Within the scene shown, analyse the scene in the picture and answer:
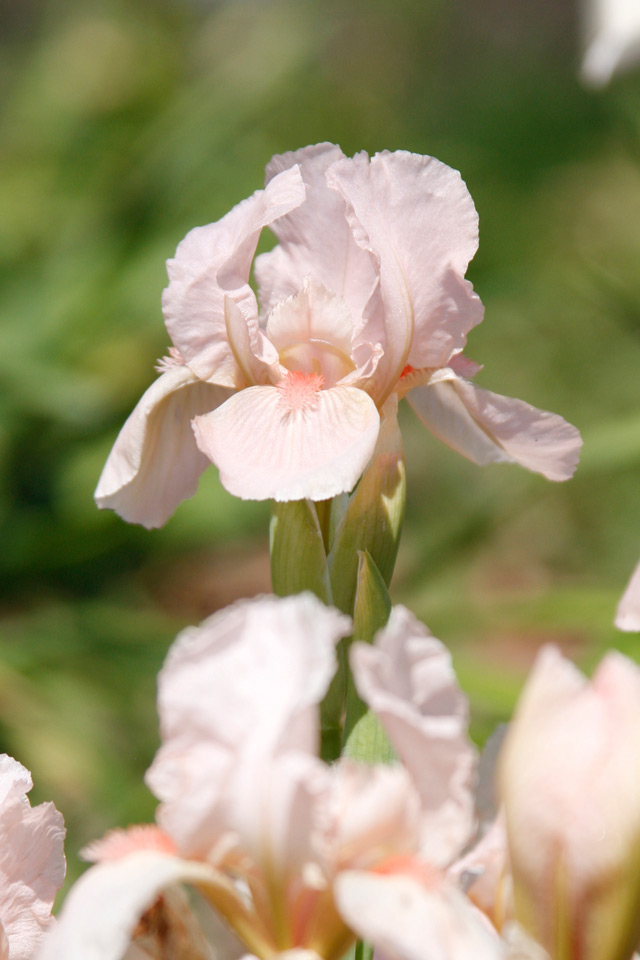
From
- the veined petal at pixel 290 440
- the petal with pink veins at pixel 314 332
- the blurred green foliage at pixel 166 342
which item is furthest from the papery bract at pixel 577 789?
the blurred green foliage at pixel 166 342

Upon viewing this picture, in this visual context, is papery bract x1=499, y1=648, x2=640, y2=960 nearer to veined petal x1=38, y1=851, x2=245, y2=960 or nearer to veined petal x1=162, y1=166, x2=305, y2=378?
veined petal x1=38, y1=851, x2=245, y2=960

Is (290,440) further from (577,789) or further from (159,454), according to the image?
(577,789)

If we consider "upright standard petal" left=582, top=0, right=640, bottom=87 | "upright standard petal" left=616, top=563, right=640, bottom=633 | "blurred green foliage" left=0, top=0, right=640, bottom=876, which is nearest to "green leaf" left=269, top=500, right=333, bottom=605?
"upright standard petal" left=616, top=563, right=640, bottom=633

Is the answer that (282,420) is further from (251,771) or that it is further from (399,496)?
(251,771)

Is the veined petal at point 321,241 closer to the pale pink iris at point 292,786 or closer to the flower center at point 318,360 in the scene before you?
the flower center at point 318,360

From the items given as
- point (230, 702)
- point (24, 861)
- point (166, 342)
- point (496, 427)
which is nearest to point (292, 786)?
point (230, 702)

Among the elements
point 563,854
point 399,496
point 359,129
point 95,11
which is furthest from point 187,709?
point 95,11
